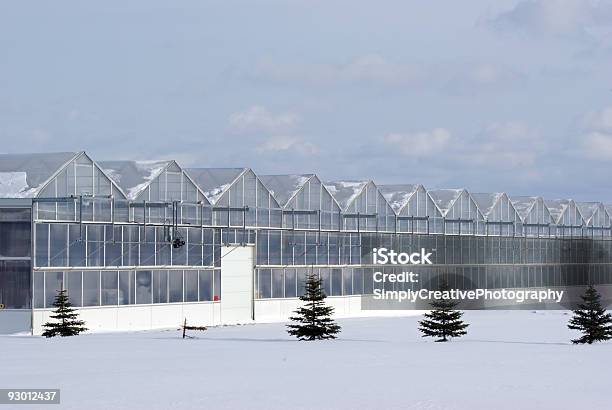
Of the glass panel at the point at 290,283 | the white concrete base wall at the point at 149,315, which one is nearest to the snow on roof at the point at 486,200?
the white concrete base wall at the point at 149,315

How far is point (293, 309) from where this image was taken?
298 ft

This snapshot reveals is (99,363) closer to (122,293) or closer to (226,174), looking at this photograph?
(122,293)

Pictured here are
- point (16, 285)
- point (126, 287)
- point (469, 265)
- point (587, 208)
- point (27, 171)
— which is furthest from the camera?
point (587, 208)

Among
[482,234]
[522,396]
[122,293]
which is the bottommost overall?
[522,396]

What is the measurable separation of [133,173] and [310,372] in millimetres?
41863

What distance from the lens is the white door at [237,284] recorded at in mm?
85062

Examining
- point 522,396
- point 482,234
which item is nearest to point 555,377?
point 522,396

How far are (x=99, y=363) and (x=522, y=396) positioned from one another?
17845 millimetres

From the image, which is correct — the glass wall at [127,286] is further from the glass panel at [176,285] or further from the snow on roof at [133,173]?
the snow on roof at [133,173]

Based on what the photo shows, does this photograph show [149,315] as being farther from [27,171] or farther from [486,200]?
[486,200]

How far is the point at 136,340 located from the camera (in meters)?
59.6

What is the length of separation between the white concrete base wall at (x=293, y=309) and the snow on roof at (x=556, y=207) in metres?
35.6

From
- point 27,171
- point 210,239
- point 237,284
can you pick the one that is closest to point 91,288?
point 27,171

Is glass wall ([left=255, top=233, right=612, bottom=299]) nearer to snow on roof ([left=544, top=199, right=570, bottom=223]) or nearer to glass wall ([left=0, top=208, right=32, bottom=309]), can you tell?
snow on roof ([left=544, top=199, right=570, bottom=223])
